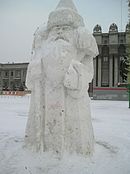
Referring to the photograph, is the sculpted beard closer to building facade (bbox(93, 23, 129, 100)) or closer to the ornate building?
the ornate building

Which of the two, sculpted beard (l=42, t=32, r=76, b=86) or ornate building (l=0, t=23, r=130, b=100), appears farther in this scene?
ornate building (l=0, t=23, r=130, b=100)

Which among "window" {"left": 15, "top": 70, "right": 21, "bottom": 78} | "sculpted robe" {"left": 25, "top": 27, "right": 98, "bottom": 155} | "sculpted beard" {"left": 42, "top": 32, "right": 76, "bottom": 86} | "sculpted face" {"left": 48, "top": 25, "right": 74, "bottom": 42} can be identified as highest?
"window" {"left": 15, "top": 70, "right": 21, "bottom": 78}

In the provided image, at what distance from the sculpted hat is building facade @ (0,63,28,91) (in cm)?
6298

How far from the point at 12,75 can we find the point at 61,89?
66576 millimetres

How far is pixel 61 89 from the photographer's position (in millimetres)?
3926

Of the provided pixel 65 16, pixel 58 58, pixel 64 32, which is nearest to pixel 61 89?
pixel 58 58

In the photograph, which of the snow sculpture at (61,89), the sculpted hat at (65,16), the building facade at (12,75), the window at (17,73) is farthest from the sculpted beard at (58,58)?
the window at (17,73)

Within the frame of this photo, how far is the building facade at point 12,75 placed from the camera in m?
66.9

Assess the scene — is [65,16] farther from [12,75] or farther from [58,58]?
[12,75]

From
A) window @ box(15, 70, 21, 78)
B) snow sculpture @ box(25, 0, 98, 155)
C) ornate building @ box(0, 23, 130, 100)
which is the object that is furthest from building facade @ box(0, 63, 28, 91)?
snow sculpture @ box(25, 0, 98, 155)

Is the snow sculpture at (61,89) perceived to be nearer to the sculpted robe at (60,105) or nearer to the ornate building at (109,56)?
the sculpted robe at (60,105)

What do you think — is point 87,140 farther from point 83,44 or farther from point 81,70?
point 83,44

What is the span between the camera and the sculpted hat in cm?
404

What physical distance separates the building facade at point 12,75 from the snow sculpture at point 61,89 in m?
63.1
